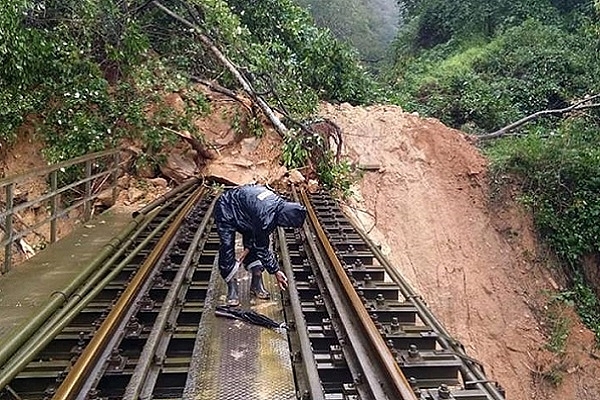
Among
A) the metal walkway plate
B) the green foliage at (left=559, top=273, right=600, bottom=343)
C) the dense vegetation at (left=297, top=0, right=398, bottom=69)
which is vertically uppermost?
the dense vegetation at (left=297, top=0, right=398, bottom=69)

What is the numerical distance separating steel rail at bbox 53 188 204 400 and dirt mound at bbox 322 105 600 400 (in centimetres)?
481

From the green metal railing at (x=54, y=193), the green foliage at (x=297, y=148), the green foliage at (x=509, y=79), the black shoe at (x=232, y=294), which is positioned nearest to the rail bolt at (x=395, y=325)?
the black shoe at (x=232, y=294)

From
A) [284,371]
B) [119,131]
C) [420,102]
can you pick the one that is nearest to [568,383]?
[284,371]

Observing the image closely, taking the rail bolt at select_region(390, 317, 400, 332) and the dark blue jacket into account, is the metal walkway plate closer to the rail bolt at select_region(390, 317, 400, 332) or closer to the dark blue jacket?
the dark blue jacket

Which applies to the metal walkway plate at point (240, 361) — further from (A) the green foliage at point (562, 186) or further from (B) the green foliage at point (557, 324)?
(A) the green foliage at point (562, 186)

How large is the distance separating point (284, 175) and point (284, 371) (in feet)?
24.5

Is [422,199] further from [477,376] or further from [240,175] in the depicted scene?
[477,376]

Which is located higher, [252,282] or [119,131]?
[119,131]

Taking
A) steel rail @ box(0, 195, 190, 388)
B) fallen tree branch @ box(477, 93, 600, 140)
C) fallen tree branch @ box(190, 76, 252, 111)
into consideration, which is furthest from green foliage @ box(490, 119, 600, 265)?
steel rail @ box(0, 195, 190, 388)

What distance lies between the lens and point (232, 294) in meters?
5.98

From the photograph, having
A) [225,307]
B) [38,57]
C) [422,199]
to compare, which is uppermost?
[38,57]

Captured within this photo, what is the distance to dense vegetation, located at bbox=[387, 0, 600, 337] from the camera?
513 inches

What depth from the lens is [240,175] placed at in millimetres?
12320

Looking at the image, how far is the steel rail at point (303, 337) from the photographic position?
4.15m
